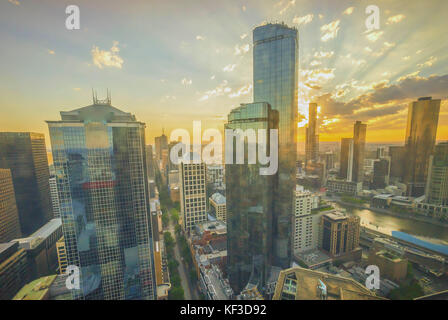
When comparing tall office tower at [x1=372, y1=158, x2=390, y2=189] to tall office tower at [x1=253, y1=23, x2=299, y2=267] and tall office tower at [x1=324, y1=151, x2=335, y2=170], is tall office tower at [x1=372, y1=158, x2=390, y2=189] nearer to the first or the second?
tall office tower at [x1=324, y1=151, x2=335, y2=170]

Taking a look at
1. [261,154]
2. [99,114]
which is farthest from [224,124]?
[99,114]

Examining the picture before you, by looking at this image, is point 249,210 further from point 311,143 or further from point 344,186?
point 311,143

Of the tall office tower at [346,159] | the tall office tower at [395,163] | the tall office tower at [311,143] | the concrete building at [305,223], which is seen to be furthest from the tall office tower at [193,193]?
the tall office tower at [311,143]

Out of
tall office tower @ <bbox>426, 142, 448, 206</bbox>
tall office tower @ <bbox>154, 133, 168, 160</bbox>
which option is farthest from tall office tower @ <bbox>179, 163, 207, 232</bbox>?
tall office tower @ <bbox>426, 142, 448, 206</bbox>

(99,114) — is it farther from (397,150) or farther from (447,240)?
(397,150)

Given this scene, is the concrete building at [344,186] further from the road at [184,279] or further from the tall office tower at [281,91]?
the road at [184,279]
